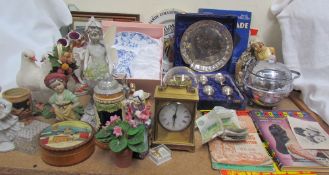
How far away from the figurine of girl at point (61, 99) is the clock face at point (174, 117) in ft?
0.79

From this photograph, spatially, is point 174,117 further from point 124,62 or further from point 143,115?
point 124,62

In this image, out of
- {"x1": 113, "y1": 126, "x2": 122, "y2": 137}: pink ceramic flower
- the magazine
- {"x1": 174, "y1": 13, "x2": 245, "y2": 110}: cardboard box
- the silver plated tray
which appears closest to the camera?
{"x1": 113, "y1": 126, "x2": 122, "y2": 137}: pink ceramic flower

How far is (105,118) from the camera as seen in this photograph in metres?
0.73

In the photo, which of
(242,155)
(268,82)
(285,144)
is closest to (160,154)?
(242,155)

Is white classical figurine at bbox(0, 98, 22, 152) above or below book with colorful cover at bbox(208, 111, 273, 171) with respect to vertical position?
above

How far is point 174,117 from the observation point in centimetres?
72

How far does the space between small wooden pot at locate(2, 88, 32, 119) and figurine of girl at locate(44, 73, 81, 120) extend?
0.08m

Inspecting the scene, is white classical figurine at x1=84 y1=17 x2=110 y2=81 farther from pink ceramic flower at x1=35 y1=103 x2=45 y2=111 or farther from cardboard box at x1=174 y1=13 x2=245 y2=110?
cardboard box at x1=174 y1=13 x2=245 y2=110

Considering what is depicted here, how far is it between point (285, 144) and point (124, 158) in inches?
16.1

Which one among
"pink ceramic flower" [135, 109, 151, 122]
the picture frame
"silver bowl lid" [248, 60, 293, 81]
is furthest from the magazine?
the picture frame

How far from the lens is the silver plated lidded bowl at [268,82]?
2.93 ft

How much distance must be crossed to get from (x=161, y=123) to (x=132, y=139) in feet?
0.34

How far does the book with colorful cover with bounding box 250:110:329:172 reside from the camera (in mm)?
675

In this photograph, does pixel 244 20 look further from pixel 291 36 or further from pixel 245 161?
pixel 245 161
